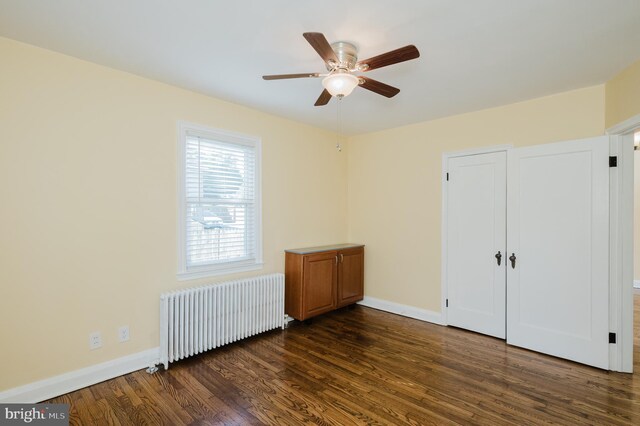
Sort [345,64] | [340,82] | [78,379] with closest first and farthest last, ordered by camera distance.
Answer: [340,82] → [345,64] → [78,379]

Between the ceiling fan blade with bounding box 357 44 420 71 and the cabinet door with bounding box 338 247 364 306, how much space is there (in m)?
2.73

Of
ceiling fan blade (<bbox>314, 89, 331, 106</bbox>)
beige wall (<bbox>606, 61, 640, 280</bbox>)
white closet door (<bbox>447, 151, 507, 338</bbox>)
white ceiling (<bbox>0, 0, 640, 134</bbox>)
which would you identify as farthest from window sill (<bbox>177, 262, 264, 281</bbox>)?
beige wall (<bbox>606, 61, 640, 280</bbox>)

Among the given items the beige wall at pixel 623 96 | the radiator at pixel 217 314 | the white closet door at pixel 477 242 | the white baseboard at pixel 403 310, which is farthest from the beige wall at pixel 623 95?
the radiator at pixel 217 314

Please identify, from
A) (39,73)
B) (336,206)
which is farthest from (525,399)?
(39,73)

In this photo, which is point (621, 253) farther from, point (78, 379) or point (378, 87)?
point (78, 379)

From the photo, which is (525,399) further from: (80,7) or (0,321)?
(80,7)

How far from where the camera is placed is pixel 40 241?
2.34m

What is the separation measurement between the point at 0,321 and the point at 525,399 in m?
3.92

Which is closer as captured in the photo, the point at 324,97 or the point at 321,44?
the point at 321,44

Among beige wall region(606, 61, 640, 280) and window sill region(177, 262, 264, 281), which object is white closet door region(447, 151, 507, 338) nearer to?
beige wall region(606, 61, 640, 280)

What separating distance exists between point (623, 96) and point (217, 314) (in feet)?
13.8

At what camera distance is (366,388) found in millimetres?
2506

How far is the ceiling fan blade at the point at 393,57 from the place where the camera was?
5.93 feet

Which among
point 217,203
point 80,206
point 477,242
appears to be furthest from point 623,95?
point 80,206
